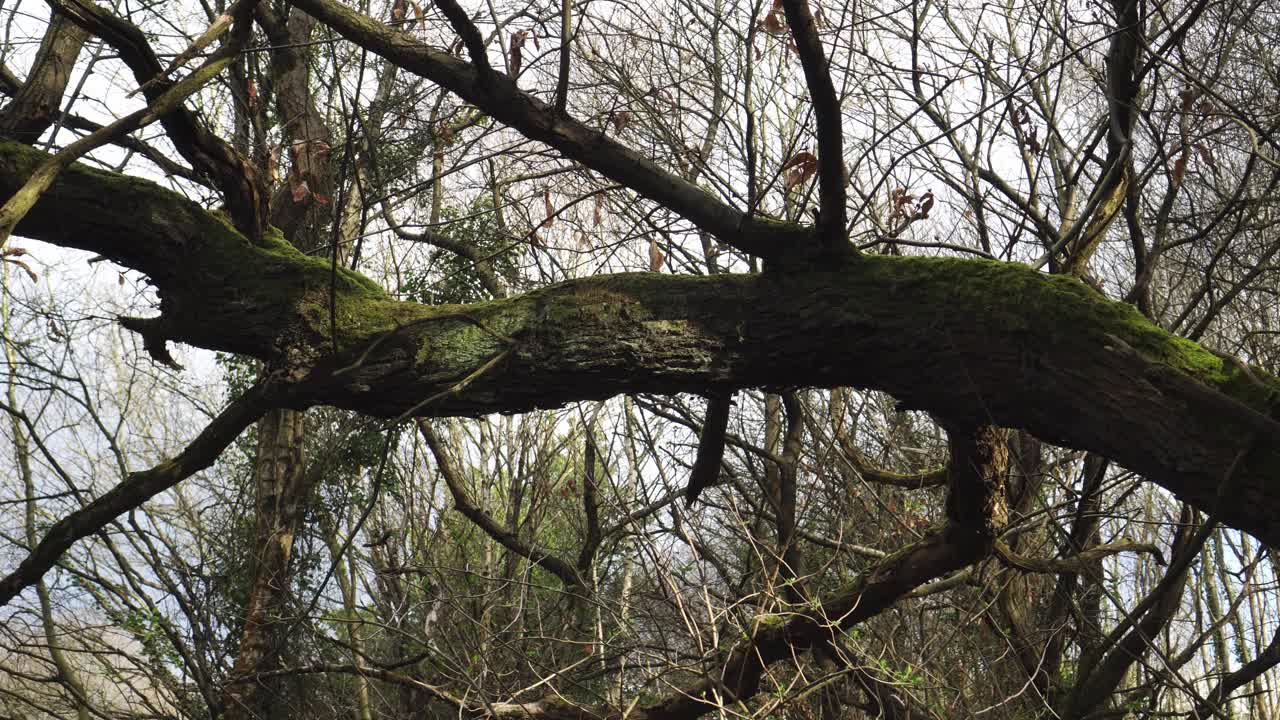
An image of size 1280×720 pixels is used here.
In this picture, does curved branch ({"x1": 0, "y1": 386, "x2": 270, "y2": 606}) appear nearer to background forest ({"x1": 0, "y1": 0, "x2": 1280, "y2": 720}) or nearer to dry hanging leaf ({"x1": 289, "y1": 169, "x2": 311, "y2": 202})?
background forest ({"x1": 0, "y1": 0, "x2": 1280, "y2": 720})

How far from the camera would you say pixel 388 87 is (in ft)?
25.0

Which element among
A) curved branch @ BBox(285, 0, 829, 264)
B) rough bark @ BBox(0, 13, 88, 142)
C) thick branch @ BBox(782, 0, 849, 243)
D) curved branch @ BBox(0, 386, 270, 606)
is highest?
rough bark @ BBox(0, 13, 88, 142)

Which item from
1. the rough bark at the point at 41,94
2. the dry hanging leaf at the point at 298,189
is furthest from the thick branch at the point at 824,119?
the rough bark at the point at 41,94

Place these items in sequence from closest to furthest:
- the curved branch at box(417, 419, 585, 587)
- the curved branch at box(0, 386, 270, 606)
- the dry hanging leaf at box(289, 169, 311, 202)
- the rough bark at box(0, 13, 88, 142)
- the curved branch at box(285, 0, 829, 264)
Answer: the curved branch at box(0, 386, 270, 606)
the curved branch at box(285, 0, 829, 264)
the rough bark at box(0, 13, 88, 142)
the dry hanging leaf at box(289, 169, 311, 202)
the curved branch at box(417, 419, 585, 587)

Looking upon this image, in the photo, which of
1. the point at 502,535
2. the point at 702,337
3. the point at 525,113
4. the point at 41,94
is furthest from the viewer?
the point at 502,535

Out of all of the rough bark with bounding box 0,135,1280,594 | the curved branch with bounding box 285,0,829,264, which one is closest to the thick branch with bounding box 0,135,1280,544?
the rough bark with bounding box 0,135,1280,594

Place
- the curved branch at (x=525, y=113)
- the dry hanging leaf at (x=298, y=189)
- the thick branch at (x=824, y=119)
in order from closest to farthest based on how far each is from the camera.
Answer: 1. the thick branch at (x=824, y=119)
2. the curved branch at (x=525, y=113)
3. the dry hanging leaf at (x=298, y=189)

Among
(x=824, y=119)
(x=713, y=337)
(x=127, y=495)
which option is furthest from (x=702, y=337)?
(x=127, y=495)

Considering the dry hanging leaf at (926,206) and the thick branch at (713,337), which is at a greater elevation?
the dry hanging leaf at (926,206)

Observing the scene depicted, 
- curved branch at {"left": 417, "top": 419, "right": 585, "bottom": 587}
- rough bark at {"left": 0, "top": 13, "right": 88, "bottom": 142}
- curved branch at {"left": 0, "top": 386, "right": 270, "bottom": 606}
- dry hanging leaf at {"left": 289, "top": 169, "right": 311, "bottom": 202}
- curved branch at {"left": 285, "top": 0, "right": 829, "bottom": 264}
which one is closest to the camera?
curved branch at {"left": 0, "top": 386, "right": 270, "bottom": 606}

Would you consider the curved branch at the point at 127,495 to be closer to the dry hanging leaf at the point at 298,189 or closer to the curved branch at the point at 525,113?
the curved branch at the point at 525,113

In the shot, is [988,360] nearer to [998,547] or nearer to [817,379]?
[817,379]

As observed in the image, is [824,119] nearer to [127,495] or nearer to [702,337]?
[702,337]

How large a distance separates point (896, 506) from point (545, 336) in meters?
3.36
